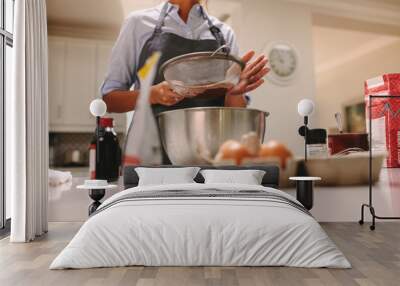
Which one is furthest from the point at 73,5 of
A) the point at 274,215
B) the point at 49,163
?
the point at 274,215

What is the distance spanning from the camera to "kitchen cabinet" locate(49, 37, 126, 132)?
12.0 ft

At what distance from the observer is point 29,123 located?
318 cm

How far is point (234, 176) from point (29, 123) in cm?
167

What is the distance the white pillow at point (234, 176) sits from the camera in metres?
3.45

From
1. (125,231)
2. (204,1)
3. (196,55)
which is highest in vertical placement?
(204,1)

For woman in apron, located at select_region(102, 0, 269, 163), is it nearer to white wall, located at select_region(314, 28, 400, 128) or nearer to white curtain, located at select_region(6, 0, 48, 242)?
white wall, located at select_region(314, 28, 400, 128)

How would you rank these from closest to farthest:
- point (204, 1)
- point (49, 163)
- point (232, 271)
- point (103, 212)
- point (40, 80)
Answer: point (204, 1) < point (232, 271) < point (103, 212) < point (40, 80) < point (49, 163)

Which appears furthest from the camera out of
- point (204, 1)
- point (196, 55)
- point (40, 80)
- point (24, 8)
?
point (40, 80)

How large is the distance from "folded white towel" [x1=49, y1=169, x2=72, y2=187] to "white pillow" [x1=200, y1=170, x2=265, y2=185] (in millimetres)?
1263

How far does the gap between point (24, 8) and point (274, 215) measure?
2396 mm

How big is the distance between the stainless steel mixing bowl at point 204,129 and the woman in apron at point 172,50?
0.02m

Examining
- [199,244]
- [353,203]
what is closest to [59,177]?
[199,244]

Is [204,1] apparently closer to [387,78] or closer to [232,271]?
[232,271]

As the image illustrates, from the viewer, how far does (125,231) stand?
2.38 m
